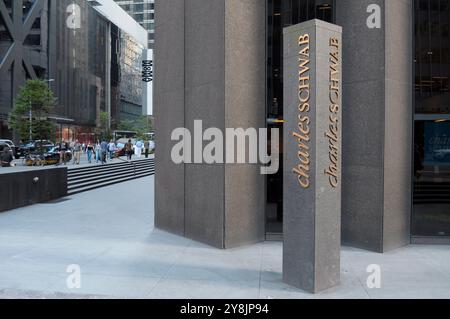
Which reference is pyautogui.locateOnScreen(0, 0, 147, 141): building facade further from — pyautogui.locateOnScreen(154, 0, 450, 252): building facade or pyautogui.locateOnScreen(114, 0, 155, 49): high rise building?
pyautogui.locateOnScreen(154, 0, 450, 252): building facade

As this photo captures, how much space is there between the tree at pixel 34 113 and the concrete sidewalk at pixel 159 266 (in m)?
23.9

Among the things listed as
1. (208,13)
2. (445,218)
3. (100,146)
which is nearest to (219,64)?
(208,13)

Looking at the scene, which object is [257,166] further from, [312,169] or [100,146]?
[100,146]

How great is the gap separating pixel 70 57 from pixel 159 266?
66.8m

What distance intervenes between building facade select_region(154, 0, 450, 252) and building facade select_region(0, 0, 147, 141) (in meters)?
44.0

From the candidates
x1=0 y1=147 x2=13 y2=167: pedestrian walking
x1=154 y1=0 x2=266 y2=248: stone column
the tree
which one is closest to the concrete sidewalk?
x1=154 y1=0 x2=266 y2=248: stone column

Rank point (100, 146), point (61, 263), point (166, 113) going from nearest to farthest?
point (61, 263), point (166, 113), point (100, 146)

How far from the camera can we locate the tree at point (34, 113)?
33.5 m

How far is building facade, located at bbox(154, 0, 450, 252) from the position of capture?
874 cm

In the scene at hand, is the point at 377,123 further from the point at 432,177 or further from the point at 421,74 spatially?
the point at 432,177

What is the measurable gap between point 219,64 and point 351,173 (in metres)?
3.82

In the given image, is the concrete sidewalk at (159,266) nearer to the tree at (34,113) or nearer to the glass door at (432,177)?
the glass door at (432,177)
